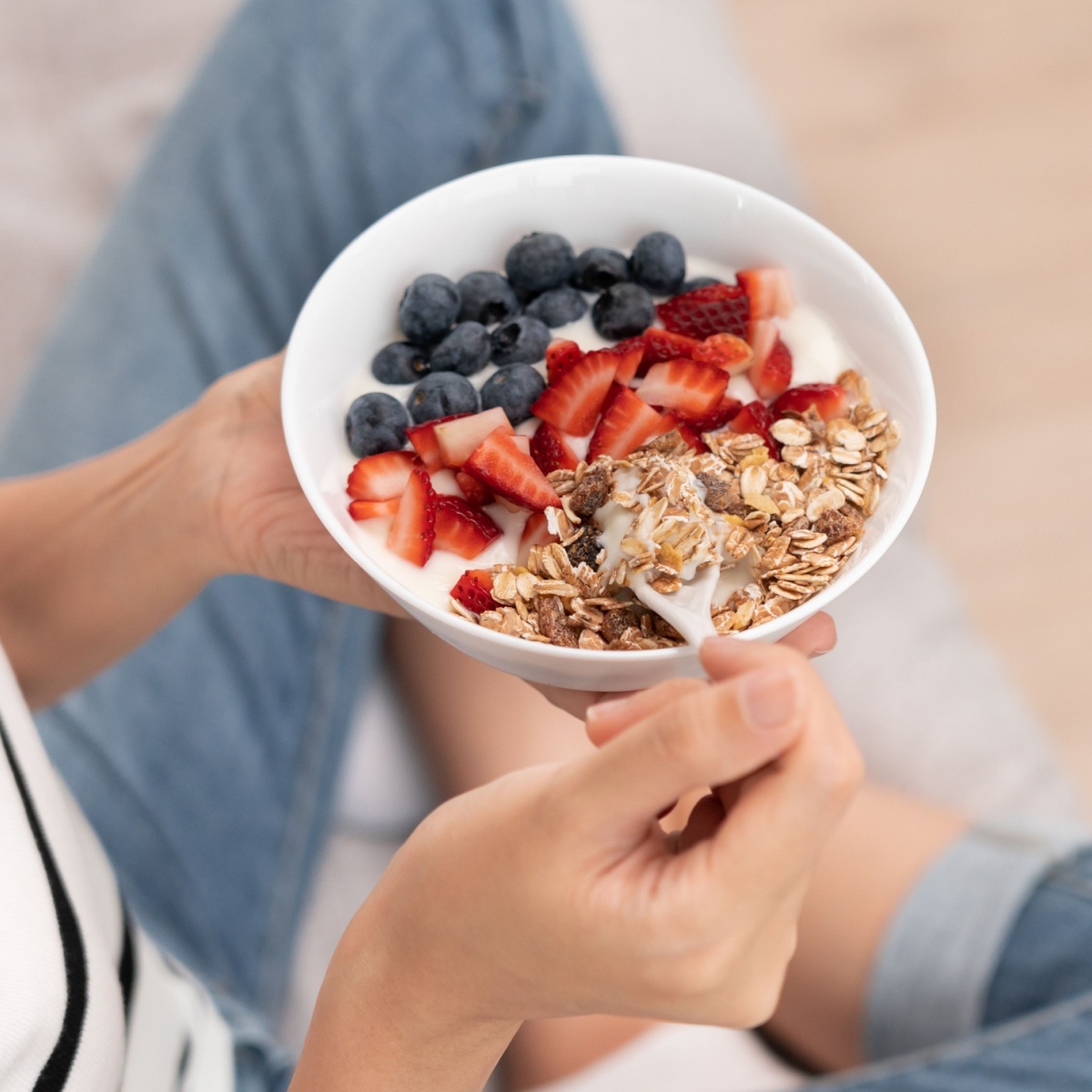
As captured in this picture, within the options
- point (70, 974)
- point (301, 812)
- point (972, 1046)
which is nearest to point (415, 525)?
point (70, 974)

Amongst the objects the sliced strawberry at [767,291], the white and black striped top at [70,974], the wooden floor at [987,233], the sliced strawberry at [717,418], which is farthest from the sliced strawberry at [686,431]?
the wooden floor at [987,233]

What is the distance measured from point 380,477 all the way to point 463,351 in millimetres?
111

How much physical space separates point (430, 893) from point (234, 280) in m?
0.76

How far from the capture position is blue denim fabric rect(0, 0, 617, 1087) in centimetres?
107

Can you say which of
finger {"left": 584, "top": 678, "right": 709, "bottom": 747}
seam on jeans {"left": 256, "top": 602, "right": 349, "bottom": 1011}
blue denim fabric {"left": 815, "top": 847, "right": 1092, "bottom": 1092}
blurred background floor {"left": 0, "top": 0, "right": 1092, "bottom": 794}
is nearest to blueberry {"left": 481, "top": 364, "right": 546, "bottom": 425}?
finger {"left": 584, "top": 678, "right": 709, "bottom": 747}

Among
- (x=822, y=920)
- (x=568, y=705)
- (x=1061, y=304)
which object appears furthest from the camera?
(x=1061, y=304)

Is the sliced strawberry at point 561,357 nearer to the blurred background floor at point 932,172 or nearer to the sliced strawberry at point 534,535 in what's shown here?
the sliced strawberry at point 534,535

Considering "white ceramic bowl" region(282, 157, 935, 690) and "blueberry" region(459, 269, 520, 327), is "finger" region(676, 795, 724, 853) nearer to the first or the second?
"white ceramic bowl" region(282, 157, 935, 690)

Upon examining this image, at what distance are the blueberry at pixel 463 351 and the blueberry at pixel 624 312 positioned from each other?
8cm

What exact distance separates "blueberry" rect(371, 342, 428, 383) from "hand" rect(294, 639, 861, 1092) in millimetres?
317

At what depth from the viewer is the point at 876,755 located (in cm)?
123

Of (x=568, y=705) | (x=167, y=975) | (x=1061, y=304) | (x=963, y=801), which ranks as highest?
(x=568, y=705)

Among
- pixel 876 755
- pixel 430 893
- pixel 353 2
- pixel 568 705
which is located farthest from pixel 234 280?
pixel 876 755

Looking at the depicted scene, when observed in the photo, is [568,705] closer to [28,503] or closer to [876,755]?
[28,503]
